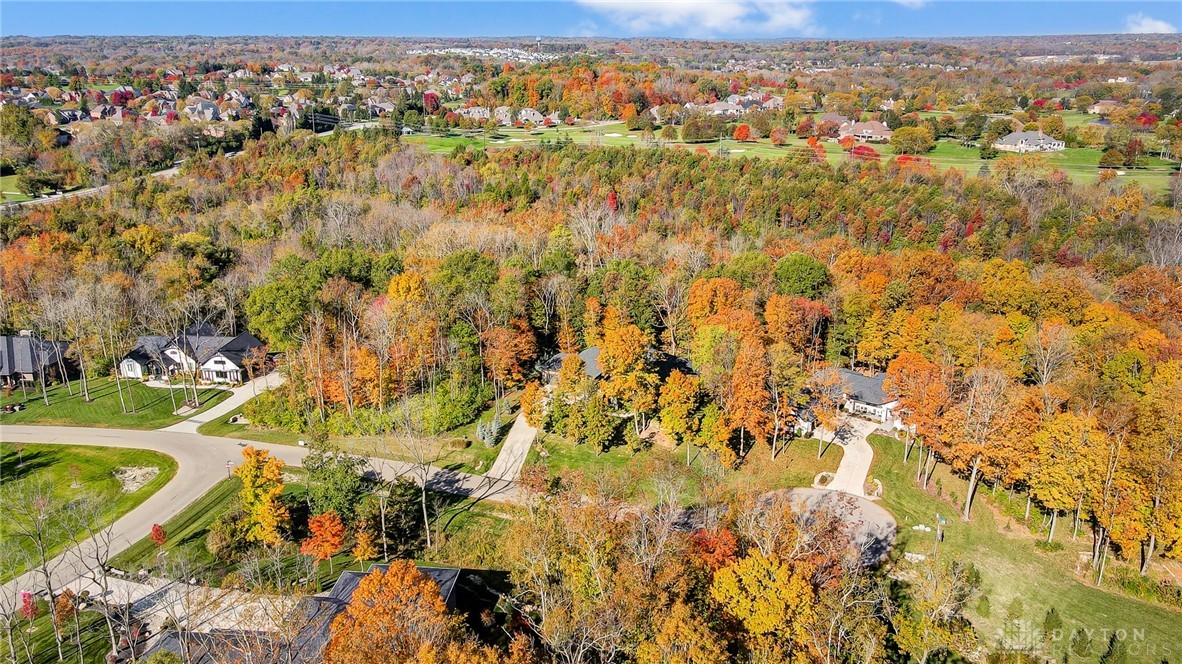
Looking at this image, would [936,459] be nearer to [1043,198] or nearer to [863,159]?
[1043,198]

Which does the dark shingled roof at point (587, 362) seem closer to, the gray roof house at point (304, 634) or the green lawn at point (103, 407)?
the gray roof house at point (304, 634)

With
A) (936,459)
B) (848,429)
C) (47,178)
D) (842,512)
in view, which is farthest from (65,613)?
(47,178)

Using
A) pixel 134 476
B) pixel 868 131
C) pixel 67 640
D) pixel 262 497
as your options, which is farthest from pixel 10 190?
pixel 868 131

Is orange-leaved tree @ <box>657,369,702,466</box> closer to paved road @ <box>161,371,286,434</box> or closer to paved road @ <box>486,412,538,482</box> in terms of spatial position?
paved road @ <box>486,412,538,482</box>

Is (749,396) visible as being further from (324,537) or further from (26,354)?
(26,354)

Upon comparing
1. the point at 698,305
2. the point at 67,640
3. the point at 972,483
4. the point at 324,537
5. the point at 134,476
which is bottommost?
the point at 67,640
